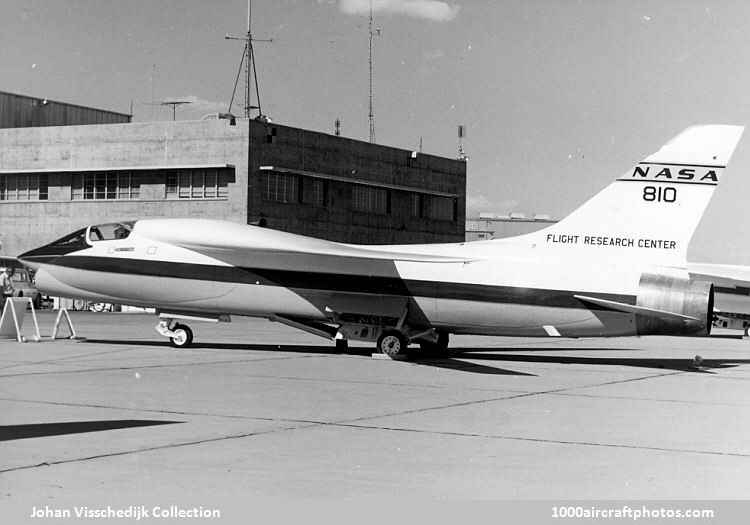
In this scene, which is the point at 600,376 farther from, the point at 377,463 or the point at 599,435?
the point at 377,463

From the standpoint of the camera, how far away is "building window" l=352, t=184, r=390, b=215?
59719 mm

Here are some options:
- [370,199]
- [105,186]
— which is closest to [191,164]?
[105,186]

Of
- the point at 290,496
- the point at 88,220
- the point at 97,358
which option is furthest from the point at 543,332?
the point at 88,220

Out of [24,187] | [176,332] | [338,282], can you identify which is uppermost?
[24,187]

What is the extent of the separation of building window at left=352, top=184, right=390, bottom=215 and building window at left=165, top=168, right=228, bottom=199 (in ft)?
30.8

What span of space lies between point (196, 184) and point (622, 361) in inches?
1390

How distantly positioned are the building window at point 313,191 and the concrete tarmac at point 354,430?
35.2 m

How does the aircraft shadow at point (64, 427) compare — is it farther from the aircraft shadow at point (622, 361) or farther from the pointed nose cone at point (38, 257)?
the pointed nose cone at point (38, 257)

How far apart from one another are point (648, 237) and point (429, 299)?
4622mm

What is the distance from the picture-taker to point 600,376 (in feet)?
60.2

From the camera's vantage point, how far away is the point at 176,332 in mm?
22969

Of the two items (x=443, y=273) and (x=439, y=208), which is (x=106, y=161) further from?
(x=443, y=273)

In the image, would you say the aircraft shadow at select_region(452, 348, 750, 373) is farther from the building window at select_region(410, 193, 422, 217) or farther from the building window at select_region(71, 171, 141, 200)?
the building window at select_region(410, 193, 422, 217)

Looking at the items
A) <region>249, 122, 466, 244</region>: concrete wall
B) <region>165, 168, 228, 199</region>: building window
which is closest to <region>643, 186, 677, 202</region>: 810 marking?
<region>249, 122, 466, 244</region>: concrete wall
